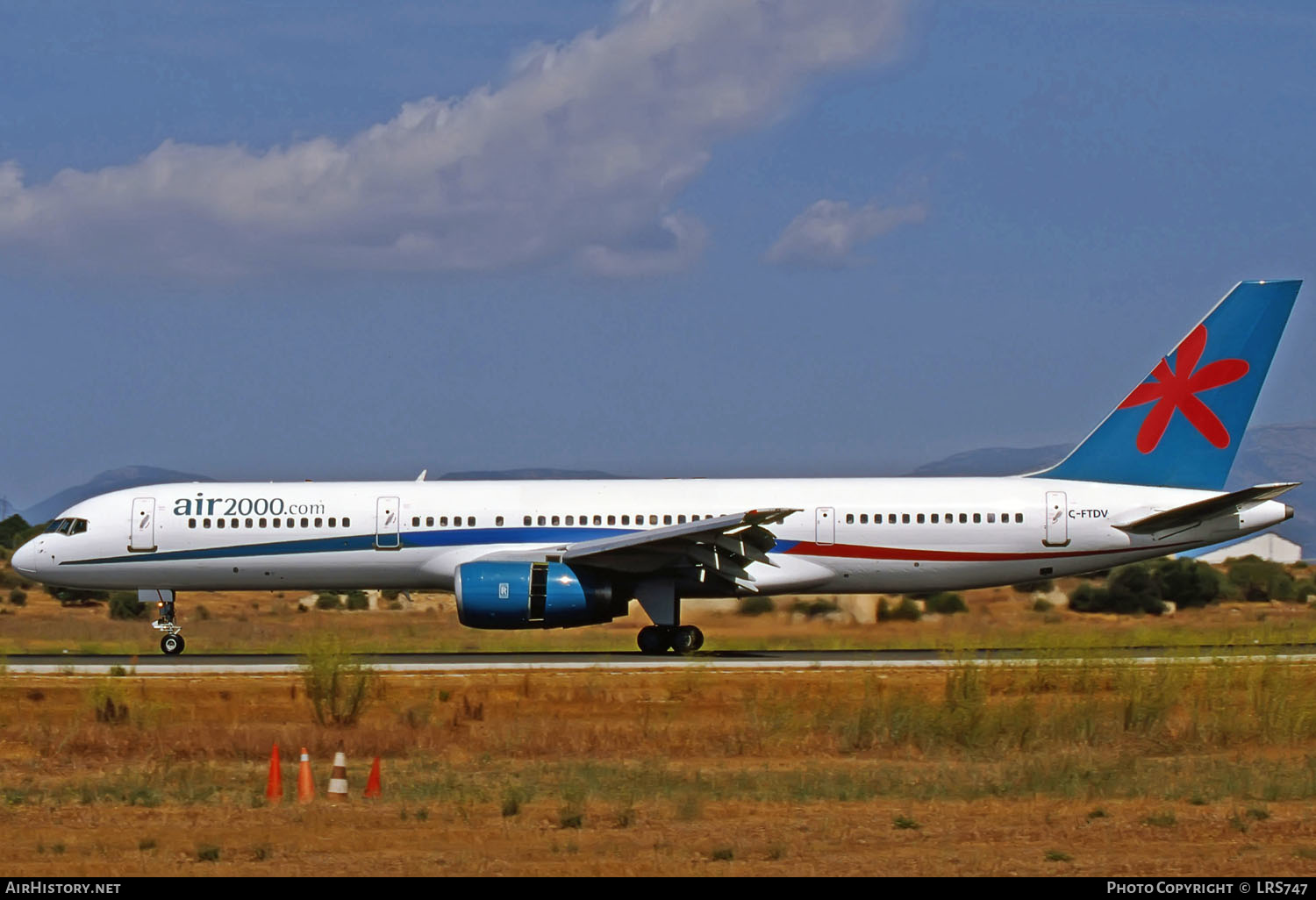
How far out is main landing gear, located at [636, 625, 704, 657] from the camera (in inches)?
1040

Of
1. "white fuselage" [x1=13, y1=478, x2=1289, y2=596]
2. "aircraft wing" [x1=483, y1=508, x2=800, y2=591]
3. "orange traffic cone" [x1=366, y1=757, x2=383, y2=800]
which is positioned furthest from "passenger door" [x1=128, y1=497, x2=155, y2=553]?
"orange traffic cone" [x1=366, y1=757, x2=383, y2=800]

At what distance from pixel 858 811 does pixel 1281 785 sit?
4.12 m

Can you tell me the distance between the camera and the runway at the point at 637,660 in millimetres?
20781

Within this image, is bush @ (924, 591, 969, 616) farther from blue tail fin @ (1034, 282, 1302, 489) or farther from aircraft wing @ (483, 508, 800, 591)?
aircraft wing @ (483, 508, 800, 591)

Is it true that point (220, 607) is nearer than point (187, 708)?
No

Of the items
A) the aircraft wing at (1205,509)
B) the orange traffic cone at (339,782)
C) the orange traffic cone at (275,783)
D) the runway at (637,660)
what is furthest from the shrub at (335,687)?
the aircraft wing at (1205,509)

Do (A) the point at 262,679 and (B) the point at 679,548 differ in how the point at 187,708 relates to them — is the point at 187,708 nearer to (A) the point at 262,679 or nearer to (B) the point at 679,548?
(A) the point at 262,679

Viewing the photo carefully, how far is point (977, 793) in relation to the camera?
1459cm

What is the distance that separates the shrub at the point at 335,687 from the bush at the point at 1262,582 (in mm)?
30793

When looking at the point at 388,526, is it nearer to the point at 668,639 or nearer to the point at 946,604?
the point at 668,639

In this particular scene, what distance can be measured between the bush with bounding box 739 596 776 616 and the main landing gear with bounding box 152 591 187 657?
10400 mm

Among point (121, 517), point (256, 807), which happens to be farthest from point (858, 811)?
point (121, 517)

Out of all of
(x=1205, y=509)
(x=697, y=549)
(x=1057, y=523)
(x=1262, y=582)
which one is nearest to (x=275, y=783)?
(x=697, y=549)
